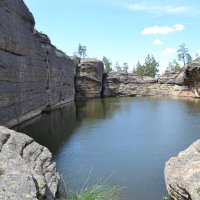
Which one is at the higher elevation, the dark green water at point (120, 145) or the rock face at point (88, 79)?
the rock face at point (88, 79)

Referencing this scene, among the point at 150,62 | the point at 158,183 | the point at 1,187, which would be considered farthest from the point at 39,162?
the point at 150,62

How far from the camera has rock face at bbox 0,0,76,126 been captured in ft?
61.8

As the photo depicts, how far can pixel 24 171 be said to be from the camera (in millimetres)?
6020

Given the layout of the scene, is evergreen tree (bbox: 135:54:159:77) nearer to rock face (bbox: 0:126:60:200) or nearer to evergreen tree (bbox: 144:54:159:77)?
evergreen tree (bbox: 144:54:159:77)

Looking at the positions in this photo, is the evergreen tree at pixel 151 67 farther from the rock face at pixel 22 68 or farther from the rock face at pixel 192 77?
the rock face at pixel 22 68

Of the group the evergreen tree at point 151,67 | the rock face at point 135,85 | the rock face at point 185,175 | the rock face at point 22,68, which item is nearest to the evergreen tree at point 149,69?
the evergreen tree at point 151,67

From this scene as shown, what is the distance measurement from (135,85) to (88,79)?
28.2 ft

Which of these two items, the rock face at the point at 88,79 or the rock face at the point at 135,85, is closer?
the rock face at the point at 88,79

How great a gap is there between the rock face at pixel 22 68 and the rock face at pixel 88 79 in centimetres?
1432

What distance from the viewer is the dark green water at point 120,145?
11.0 m

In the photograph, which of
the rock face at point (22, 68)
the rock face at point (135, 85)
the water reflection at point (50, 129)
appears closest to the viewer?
the water reflection at point (50, 129)

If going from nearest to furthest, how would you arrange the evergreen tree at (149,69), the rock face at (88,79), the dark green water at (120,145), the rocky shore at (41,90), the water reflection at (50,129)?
Answer: the rocky shore at (41,90), the dark green water at (120,145), the water reflection at (50,129), the rock face at (88,79), the evergreen tree at (149,69)

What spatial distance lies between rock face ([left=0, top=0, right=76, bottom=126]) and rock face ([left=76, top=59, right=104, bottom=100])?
47.0ft

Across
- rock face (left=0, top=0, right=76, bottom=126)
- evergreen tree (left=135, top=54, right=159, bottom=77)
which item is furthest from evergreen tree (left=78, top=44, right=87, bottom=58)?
rock face (left=0, top=0, right=76, bottom=126)
